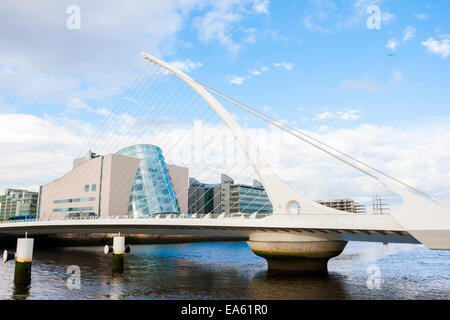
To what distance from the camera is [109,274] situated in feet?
88.7

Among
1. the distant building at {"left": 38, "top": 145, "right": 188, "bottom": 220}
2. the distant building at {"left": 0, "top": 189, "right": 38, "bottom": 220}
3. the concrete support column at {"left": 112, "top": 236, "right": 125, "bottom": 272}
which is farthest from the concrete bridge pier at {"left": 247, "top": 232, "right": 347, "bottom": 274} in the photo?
the distant building at {"left": 0, "top": 189, "right": 38, "bottom": 220}

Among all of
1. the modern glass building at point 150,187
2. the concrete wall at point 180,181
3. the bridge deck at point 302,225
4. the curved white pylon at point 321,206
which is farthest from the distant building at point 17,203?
the curved white pylon at point 321,206

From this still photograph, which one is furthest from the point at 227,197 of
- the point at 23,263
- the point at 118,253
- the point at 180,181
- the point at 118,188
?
the point at 23,263

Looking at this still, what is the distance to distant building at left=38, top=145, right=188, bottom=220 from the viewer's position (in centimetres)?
7312

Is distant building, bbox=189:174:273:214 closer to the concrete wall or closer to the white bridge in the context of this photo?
the concrete wall

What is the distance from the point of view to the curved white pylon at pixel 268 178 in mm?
24250

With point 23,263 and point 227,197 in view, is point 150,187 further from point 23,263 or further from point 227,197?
Result: point 227,197

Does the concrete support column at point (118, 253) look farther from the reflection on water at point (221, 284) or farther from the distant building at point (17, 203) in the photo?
the distant building at point (17, 203)

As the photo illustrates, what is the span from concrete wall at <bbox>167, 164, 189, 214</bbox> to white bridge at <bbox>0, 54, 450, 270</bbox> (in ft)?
182
